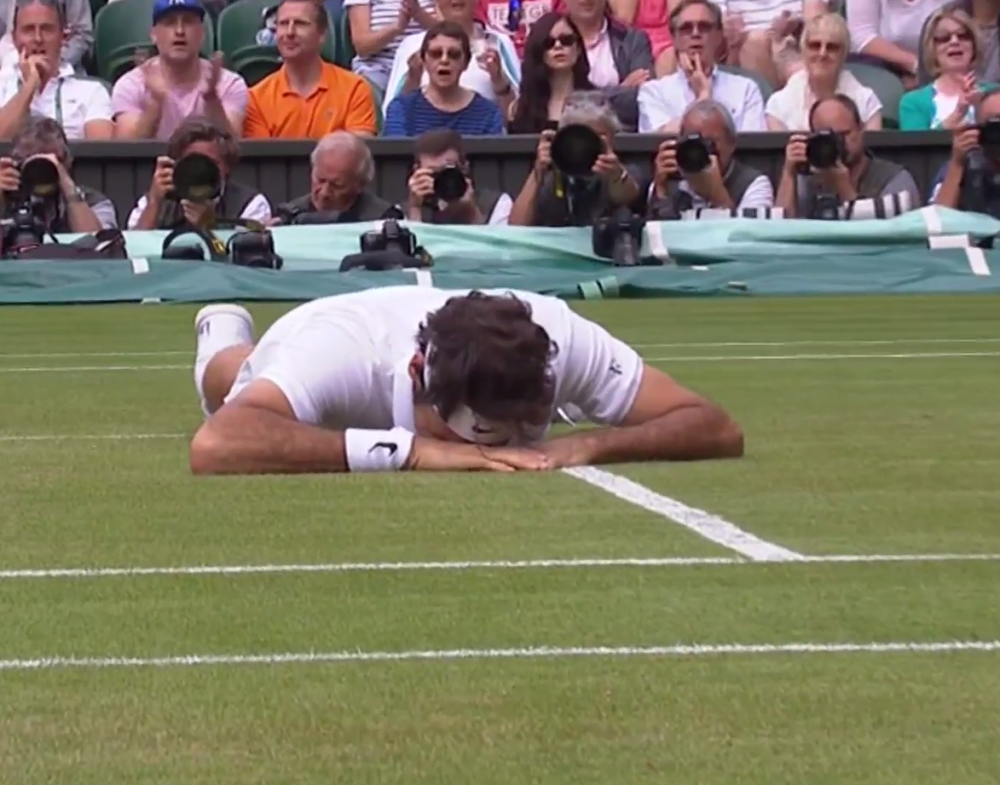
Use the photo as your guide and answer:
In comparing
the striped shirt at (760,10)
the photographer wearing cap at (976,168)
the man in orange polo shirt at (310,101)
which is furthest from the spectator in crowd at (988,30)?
the man in orange polo shirt at (310,101)

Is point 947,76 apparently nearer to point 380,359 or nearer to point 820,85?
point 820,85

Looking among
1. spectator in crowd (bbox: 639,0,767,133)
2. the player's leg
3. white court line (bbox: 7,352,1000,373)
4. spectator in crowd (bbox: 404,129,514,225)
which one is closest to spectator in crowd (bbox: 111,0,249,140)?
spectator in crowd (bbox: 404,129,514,225)

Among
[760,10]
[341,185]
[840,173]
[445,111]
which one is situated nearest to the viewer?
[341,185]

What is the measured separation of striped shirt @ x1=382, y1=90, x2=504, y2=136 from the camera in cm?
1664

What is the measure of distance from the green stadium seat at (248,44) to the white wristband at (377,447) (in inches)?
476

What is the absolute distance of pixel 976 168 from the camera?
52.9 ft

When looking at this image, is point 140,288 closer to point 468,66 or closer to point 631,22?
point 468,66

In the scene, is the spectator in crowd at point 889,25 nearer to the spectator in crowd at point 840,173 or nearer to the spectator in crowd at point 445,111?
the spectator in crowd at point 840,173

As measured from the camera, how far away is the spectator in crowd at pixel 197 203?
1484cm

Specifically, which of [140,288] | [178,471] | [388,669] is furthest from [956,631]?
[140,288]

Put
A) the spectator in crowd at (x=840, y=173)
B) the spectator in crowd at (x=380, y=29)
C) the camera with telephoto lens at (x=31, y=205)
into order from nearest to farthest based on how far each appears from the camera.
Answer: the camera with telephoto lens at (x=31, y=205), the spectator in crowd at (x=840, y=173), the spectator in crowd at (x=380, y=29)

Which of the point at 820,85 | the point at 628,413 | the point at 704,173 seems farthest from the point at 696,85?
the point at 628,413

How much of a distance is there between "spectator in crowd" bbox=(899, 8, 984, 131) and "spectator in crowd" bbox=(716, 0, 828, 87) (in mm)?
1114

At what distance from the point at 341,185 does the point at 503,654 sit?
35.1 ft
